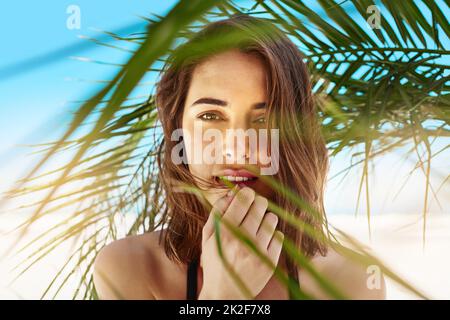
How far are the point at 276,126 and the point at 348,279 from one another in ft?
0.88

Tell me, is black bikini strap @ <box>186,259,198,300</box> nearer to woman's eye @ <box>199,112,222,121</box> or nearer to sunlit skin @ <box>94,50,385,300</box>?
sunlit skin @ <box>94,50,385,300</box>

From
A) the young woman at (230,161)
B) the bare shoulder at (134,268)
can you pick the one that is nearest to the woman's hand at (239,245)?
the young woman at (230,161)

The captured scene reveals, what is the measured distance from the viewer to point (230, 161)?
0.64 m

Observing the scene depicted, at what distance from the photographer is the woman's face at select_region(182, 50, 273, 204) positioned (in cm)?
64

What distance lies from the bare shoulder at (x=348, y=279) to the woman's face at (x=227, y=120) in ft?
0.49

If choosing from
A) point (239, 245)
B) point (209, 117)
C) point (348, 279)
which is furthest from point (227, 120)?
point (348, 279)

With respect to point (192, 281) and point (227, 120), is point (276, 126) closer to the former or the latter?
point (227, 120)

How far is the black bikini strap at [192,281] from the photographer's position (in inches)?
27.1

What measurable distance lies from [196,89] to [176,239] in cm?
24

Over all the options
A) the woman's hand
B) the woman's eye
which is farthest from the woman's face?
the woman's hand

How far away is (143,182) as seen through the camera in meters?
0.93

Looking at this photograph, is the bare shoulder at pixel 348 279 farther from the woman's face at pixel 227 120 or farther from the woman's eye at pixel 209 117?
the woman's eye at pixel 209 117

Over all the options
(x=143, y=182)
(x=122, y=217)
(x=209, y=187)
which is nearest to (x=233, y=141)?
(x=209, y=187)
